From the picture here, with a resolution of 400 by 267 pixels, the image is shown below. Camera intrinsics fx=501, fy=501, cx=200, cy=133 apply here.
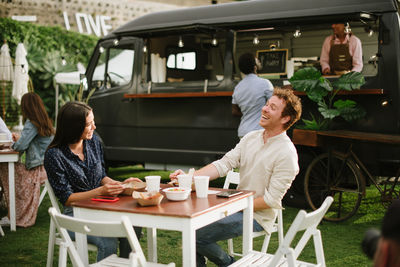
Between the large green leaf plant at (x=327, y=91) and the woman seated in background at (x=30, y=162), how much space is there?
2909 millimetres

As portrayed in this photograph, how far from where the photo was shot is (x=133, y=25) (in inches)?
300

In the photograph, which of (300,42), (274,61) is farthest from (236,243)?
(300,42)

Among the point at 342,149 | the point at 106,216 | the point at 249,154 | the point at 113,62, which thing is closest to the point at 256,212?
the point at 249,154

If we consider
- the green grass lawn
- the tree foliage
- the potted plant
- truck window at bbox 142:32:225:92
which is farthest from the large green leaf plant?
the tree foliage

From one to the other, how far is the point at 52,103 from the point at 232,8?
1000cm

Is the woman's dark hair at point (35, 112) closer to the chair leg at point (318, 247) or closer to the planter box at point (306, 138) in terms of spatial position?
the planter box at point (306, 138)

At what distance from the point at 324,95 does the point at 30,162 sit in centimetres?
342

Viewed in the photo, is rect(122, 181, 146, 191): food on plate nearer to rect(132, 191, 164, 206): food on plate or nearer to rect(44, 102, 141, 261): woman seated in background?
rect(44, 102, 141, 261): woman seated in background

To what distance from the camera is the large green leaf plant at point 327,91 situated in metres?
5.67

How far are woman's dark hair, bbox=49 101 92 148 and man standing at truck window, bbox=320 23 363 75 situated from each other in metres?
4.05

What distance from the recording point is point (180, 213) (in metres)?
2.51

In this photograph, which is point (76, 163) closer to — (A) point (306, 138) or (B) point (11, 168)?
(B) point (11, 168)

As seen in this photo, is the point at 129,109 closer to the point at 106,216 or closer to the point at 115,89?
the point at 115,89

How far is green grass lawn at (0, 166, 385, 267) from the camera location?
4477 millimetres
